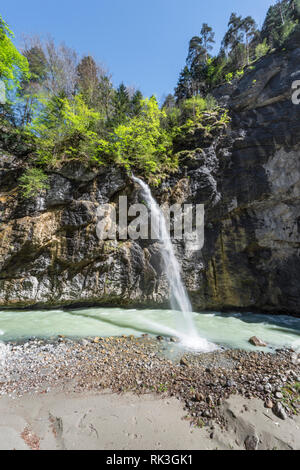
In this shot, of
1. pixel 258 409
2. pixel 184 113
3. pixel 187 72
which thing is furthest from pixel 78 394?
pixel 187 72

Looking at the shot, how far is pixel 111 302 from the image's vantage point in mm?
7719

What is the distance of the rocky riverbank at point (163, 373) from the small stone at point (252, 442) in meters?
0.31

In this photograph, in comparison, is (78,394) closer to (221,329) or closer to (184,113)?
(221,329)

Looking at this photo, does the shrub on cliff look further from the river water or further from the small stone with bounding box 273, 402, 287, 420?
the small stone with bounding box 273, 402, 287, 420

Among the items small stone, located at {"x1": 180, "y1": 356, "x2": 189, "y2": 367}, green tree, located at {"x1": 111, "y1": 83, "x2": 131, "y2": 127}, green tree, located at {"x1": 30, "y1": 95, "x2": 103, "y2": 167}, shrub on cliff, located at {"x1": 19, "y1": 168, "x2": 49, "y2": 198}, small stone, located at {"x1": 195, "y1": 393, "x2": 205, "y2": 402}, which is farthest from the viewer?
green tree, located at {"x1": 111, "y1": 83, "x2": 131, "y2": 127}

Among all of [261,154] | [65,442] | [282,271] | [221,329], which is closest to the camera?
[65,442]

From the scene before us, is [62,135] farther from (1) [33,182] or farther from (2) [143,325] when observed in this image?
(2) [143,325]

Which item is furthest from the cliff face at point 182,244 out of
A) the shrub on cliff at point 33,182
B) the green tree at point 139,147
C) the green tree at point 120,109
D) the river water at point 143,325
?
the green tree at point 120,109

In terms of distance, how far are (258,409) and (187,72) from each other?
2788 cm

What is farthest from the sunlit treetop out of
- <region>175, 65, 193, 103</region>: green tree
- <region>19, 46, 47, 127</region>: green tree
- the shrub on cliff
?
<region>175, 65, 193, 103</region>: green tree

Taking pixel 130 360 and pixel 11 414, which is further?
pixel 130 360

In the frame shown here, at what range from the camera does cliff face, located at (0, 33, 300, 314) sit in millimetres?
7164

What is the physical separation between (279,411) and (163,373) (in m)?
1.95

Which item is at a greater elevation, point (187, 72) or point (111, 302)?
point (187, 72)
